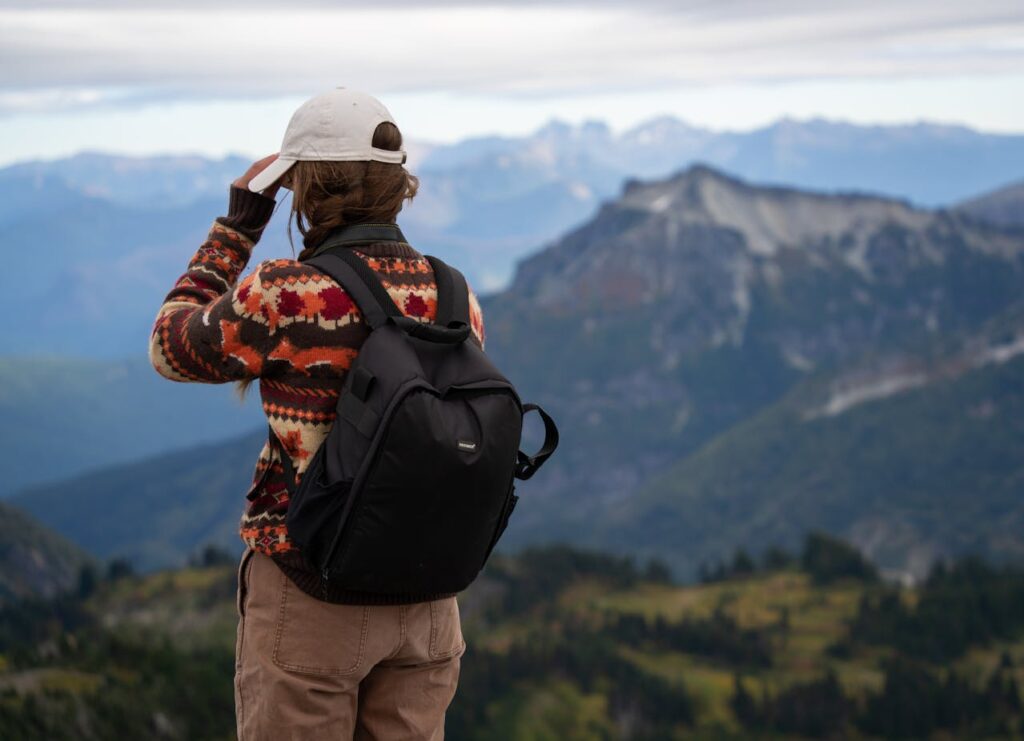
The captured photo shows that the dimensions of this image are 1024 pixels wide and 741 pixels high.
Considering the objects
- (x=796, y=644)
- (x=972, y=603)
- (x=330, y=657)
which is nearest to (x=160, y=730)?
(x=330, y=657)

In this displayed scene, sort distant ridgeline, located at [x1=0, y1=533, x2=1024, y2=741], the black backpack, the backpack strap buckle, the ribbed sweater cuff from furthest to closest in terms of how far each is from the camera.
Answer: distant ridgeline, located at [x1=0, y1=533, x2=1024, y2=741], the ribbed sweater cuff, the backpack strap buckle, the black backpack

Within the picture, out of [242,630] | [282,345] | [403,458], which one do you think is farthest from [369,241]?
[242,630]

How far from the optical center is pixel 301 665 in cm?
674

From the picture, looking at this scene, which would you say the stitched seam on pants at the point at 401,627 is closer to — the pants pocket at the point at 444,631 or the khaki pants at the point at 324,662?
the khaki pants at the point at 324,662

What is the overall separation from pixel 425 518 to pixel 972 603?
114 meters

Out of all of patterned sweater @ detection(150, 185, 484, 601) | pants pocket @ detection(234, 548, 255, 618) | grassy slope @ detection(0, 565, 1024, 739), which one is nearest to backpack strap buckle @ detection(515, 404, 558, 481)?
patterned sweater @ detection(150, 185, 484, 601)

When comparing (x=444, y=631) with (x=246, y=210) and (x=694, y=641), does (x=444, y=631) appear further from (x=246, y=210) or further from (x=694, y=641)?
(x=694, y=641)

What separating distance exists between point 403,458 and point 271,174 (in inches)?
67.2

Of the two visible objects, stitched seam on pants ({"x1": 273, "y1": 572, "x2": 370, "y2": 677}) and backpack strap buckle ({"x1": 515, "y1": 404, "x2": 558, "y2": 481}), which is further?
backpack strap buckle ({"x1": 515, "y1": 404, "x2": 558, "y2": 481})

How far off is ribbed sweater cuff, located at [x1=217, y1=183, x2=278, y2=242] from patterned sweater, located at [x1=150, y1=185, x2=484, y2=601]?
62cm

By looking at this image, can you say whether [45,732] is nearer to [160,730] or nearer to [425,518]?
[160,730]

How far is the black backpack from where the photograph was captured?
6312 mm

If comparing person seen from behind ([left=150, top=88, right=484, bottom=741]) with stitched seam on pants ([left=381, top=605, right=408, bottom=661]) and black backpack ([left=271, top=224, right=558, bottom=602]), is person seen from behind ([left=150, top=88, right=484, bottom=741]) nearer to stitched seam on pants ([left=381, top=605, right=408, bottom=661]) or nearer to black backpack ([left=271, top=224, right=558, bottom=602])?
stitched seam on pants ([left=381, top=605, right=408, bottom=661])

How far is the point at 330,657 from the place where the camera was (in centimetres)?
680
